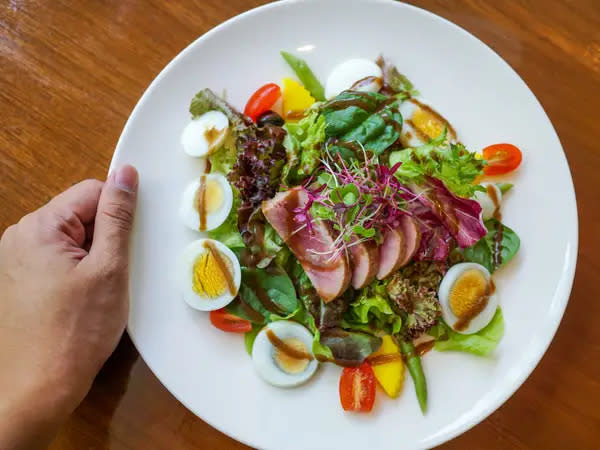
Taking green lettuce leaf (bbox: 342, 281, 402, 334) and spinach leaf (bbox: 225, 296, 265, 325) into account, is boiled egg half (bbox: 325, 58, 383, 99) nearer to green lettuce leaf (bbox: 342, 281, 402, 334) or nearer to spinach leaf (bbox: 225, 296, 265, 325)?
green lettuce leaf (bbox: 342, 281, 402, 334)

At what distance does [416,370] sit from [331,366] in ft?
1.31

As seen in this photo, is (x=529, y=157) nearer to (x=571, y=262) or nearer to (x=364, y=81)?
(x=571, y=262)

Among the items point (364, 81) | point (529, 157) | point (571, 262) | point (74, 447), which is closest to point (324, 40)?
point (364, 81)

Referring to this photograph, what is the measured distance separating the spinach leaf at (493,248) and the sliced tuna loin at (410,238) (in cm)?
29

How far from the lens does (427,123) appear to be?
8.85 feet

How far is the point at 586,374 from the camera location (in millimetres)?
2736

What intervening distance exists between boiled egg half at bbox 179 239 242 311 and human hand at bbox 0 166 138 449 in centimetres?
28

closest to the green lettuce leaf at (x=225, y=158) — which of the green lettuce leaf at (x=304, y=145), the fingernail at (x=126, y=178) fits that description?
the green lettuce leaf at (x=304, y=145)

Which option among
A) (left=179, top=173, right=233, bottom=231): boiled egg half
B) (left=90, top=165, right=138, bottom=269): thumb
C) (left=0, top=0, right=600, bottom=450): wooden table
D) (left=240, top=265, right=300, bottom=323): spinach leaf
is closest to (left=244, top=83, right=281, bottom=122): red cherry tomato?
(left=179, top=173, right=233, bottom=231): boiled egg half

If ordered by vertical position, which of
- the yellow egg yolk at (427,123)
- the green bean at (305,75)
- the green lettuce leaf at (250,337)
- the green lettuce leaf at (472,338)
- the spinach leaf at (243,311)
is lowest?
the green lettuce leaf at (250,337)

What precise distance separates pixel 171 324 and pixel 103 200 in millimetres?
646

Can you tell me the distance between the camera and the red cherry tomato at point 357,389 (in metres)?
2.45

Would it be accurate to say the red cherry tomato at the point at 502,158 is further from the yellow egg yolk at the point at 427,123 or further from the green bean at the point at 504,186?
the yellow egg yolk at the point at 427,123

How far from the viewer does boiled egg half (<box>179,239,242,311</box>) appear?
2.46 metres
